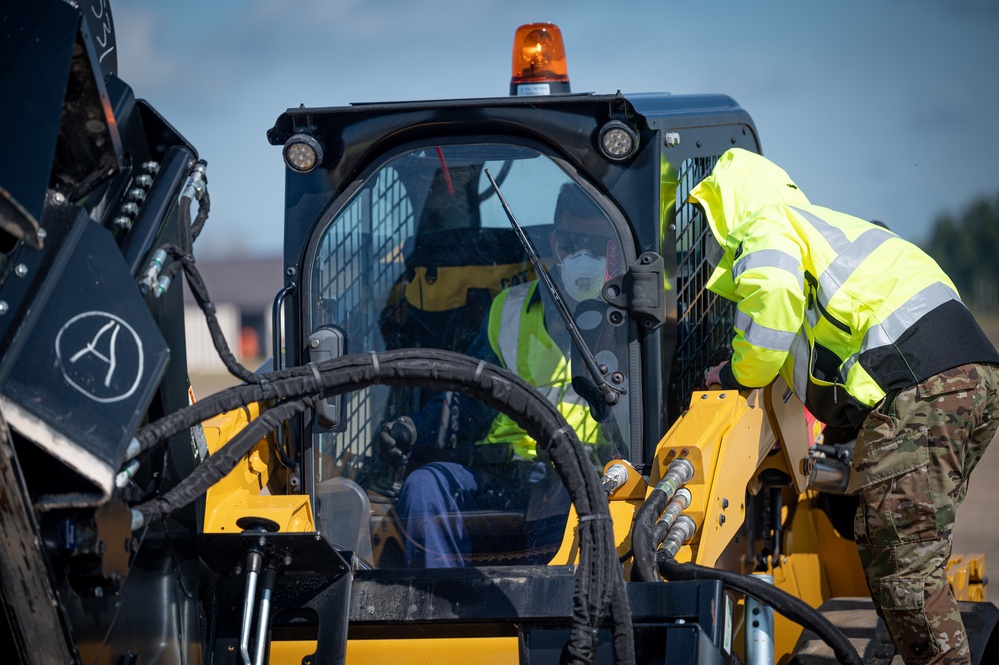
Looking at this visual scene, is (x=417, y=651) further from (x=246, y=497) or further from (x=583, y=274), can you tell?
(x=583, y=274)

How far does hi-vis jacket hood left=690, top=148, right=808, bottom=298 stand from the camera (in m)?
3.64

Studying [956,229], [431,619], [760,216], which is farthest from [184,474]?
[956,229]

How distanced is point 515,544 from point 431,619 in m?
0.59

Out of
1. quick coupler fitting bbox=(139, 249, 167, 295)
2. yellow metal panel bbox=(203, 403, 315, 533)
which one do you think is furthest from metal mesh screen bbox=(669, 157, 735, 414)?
quick coupler fitting bbox=(139, 249, 167, 295)

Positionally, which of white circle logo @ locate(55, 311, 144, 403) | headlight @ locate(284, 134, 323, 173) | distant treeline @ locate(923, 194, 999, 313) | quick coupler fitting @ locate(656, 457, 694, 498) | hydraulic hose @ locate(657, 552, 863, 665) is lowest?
hydraulic hose @ locate(657, 552, 863, 665)

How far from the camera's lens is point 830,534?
463 cm

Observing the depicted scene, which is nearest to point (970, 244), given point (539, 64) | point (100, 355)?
point (539, 64)

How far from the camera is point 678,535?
3.16m

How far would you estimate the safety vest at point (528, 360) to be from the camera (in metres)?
3.58

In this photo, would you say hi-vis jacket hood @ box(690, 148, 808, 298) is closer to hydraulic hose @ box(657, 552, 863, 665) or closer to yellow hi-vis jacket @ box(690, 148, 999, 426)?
yellow hi-vis jacket @ box(690, 148, 999, 426)

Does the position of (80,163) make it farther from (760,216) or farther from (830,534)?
(830,534)

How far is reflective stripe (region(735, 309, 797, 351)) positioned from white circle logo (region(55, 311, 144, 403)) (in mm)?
1861

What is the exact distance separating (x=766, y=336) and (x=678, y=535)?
69 centimetres

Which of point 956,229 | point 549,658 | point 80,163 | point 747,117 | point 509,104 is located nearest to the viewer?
point 80,163
